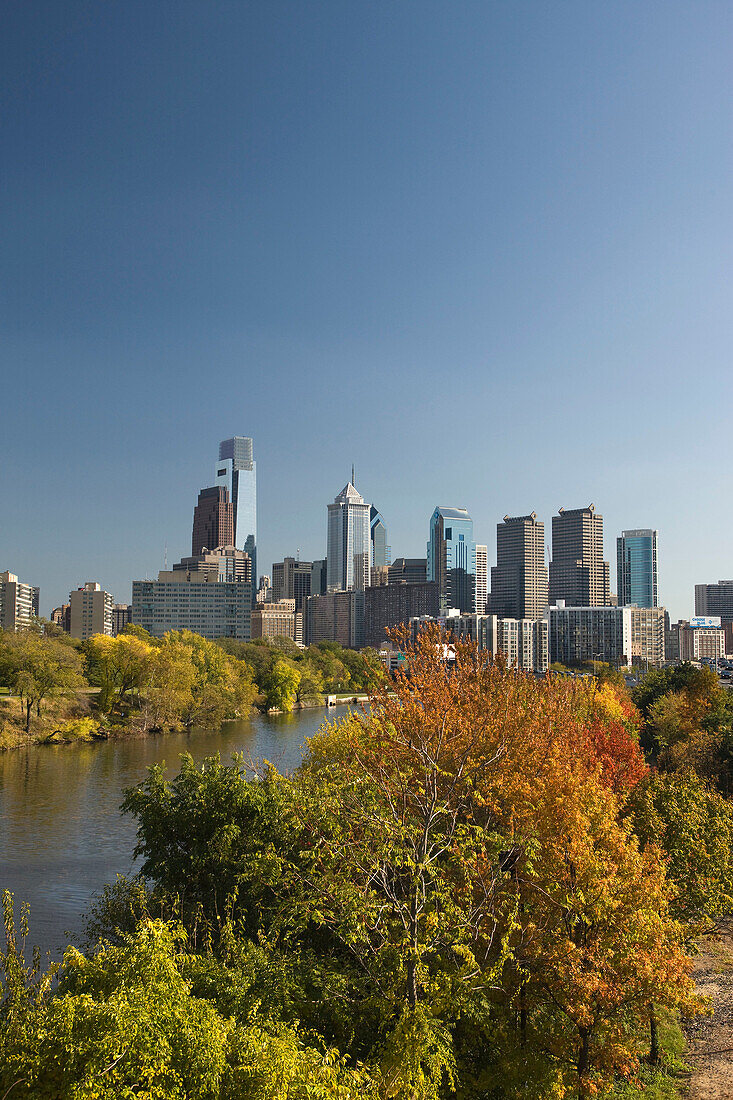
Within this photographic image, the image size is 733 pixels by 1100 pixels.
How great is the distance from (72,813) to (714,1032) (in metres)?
30.2

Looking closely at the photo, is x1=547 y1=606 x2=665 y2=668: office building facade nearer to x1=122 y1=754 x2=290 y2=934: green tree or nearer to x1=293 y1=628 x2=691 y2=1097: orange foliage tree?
x1=122 y1=754 x2=290 y2=934: green tree

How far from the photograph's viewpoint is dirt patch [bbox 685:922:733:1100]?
51.1 ft

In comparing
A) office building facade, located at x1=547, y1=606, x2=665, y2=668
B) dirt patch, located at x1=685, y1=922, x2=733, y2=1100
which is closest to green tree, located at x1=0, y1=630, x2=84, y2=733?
dirt patch, located at x1=685, y1=922, x2=733, y2=1100

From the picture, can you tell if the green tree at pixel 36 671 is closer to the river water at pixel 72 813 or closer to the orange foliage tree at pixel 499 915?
the river water at pixel 72 813

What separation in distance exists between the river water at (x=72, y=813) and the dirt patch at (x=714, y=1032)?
13.4m

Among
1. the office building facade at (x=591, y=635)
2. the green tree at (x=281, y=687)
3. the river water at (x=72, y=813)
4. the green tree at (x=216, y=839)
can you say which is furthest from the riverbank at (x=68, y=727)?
the office building facade at (x=591, y=635)

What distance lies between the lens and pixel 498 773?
1848 cm

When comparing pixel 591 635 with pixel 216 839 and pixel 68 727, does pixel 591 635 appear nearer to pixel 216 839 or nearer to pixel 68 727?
pixel 68 727

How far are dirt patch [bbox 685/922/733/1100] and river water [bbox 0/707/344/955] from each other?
1340 cm

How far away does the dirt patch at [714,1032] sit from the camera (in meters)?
15.6

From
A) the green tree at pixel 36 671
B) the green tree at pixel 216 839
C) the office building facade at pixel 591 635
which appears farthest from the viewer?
the office building facade at pixel 591 635

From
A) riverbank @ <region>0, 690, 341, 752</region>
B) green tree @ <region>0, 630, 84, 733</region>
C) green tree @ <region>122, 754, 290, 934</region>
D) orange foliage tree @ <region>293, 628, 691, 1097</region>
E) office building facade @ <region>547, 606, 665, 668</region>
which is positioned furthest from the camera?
office building facade @ <region>547, 606, 665, 668</region>

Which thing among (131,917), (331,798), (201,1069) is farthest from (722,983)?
(201,1069)

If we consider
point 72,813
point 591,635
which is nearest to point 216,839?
point 72,813
